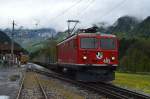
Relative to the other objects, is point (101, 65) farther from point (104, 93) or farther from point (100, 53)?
point (104, 93)

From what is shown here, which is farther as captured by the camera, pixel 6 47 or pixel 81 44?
pixel 6 47

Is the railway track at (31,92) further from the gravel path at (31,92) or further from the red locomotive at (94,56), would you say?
the red locomotive at (94,56)

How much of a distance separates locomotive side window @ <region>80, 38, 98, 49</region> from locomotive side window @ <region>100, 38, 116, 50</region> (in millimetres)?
461

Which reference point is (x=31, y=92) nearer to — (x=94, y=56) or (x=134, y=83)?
(x=94, y=56)

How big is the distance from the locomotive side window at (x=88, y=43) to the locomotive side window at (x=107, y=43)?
46 centimetres

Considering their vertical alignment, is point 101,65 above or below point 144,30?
below

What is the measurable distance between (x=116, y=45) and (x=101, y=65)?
1914 mm

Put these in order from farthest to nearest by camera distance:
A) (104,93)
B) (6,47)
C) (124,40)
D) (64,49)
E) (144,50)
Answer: (124,40), (144,50), (6,47), (64,49), (104,93)

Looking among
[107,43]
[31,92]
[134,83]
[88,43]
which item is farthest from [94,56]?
[31,92]

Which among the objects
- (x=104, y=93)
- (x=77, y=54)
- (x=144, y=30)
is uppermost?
(x=144, y=30)

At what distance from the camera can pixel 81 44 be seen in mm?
25734

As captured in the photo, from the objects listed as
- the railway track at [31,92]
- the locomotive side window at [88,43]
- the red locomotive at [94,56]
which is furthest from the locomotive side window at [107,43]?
the railway track at [31,92]

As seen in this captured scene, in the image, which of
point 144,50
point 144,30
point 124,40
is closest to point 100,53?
point 144,50

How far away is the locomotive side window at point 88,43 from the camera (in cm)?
2579
